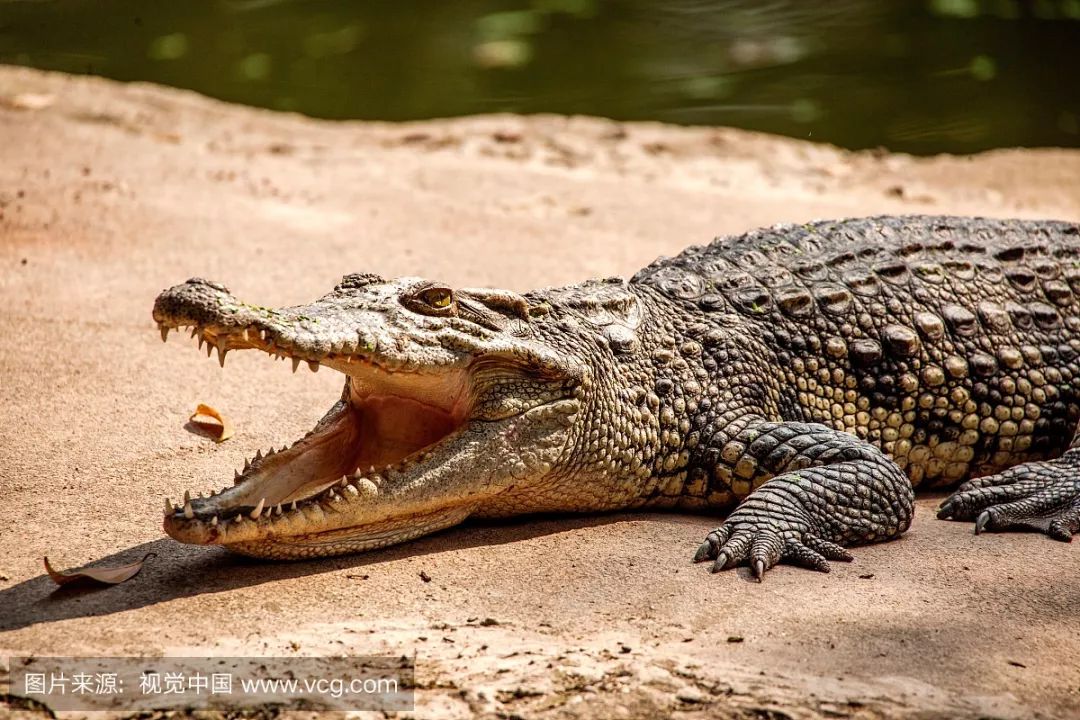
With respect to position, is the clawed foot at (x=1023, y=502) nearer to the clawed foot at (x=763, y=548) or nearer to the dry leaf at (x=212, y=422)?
the clawed foot at (x=763, y=548)

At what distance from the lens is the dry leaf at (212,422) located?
5094 mm

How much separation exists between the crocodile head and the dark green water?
398 inches

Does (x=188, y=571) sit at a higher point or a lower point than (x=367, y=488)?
lower

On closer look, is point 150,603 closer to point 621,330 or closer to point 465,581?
point 465,581

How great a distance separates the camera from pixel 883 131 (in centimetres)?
1406

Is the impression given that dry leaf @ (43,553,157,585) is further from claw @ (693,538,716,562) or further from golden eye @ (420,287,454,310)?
claw @ (693,538,716,562)

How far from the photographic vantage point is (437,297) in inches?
167

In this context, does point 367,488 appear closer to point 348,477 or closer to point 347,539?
point 348,477

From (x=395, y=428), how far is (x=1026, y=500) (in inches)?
100

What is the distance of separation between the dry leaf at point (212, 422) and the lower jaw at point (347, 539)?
3.94 ft

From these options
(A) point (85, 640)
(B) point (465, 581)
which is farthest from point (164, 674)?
(B) point (465, 581)

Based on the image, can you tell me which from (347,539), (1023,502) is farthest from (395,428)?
(1023,502)

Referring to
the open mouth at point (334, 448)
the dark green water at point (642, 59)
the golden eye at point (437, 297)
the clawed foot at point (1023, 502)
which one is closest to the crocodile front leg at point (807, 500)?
the clawed foot at point (1023, 502)

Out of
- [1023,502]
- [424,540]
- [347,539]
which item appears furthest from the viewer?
[1023,502]
